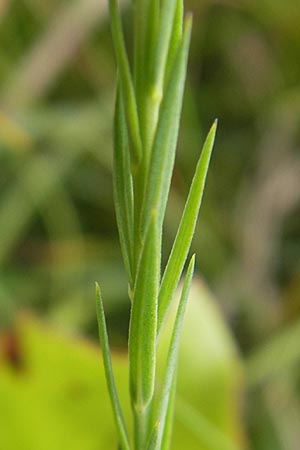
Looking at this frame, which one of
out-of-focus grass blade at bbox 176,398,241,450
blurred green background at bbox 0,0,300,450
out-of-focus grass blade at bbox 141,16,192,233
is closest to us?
out-of-focus grass blade at bbox 141,16,192,233

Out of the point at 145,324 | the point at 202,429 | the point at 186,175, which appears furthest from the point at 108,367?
the point at 186,175

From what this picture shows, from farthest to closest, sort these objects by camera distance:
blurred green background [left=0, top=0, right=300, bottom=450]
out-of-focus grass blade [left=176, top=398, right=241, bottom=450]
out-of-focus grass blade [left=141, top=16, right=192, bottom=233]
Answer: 1. blurred green background [left=0, top=0, right=300, bottom=450]
2. out-of-focus grass blade [left=176, top=398, right=241, bottom=450]
3. out-of-focus grass blade [left=141, top=16, right=192, bottom=233]

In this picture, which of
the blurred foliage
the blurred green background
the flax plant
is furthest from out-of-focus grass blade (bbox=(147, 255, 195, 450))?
the blurred green background

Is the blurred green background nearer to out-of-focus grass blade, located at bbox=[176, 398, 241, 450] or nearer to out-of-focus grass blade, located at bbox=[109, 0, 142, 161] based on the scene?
out-of-focus grass blade, located at bbox=[176, 398, 241, 450]

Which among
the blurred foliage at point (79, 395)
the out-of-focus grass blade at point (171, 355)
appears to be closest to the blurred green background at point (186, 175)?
the blurred foliage at point (79, 395)

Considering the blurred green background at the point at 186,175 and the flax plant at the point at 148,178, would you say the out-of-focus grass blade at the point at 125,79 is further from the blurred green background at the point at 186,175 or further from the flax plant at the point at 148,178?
the blurred green background at the point at 186,175

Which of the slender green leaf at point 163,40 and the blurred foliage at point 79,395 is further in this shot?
the blurred foliage at point 79,395

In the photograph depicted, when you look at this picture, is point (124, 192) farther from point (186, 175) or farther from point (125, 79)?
point (186, 175)

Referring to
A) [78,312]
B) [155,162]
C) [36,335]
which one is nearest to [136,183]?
[155,162]
